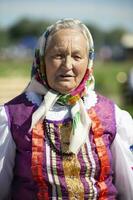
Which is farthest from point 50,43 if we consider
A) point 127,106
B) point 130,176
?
point 127,106

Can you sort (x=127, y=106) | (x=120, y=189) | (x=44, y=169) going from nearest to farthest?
(x=44, y=169) < (x=120, y=189) < (x=127, y=106)

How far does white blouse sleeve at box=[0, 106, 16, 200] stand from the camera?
12.0 feet

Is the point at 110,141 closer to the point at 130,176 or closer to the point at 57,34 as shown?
the point at 130,176

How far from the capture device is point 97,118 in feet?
12.2

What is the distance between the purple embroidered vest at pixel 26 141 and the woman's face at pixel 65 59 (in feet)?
0.64

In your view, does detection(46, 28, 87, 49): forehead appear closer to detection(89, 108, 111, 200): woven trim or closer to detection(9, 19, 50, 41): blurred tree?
detection(89, 108, 111, 200): woven trim

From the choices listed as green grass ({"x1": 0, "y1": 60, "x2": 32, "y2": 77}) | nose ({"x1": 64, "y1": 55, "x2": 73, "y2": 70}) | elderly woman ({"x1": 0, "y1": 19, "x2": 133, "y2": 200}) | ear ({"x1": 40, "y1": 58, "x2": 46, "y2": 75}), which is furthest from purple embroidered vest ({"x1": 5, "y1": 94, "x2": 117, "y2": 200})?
green grass ({"x1": 0, "y1": 60, "x2": 32, "y2": 77})

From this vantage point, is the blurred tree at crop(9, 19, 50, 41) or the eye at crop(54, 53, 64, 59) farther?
the blurred tree at crop(9, 19, 50, 41)

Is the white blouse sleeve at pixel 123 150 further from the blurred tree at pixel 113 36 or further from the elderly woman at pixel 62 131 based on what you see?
the blurred tree at pixel 113 36

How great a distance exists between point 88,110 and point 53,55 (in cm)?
36

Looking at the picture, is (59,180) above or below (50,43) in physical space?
below

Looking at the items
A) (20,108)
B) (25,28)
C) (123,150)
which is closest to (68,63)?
(20,108)

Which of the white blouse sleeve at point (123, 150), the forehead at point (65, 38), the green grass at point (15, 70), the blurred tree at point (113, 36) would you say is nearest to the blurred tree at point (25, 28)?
the blurred tree at point (113, 36)

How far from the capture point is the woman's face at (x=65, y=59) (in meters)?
3.62
